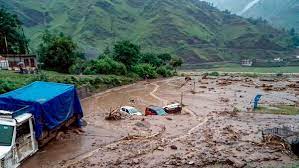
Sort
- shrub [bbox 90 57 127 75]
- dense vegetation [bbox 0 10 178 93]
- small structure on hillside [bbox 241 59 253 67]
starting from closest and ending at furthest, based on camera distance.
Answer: dense vegetation [bbox 0 10 178 93], shrub [bbox 90 57 127 75], small structure on hillside [bbox 241 59 253 67]

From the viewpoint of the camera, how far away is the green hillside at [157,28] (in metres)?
130

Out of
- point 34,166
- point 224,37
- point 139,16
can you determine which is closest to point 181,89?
point 34,166

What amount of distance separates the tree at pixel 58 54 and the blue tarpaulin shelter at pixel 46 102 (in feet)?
111

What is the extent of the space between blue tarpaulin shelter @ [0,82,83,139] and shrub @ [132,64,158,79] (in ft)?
130

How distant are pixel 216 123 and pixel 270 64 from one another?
98023 mm

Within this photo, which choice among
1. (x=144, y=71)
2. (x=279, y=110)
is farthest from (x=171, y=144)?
(x=144, y=71)

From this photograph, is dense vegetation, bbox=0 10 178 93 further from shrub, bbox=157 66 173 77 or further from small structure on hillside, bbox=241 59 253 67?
small structure on hillside, bbox=241 59 253 67

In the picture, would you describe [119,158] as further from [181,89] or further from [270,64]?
[270,64]

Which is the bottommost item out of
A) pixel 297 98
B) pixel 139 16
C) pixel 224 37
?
pixel 297 98

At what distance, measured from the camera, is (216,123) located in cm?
2542

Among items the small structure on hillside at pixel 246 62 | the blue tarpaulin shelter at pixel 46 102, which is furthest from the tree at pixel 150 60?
the small structure on hillside at pixel 246 62

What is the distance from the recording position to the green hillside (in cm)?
13038

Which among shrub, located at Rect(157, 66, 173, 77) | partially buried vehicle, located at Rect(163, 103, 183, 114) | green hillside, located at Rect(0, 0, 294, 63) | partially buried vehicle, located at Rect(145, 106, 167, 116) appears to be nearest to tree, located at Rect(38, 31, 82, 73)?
shrub, located at Rect(157, 66, 173, 77)

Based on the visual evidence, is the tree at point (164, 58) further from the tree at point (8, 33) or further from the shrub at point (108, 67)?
the tree at point (8, 33)
